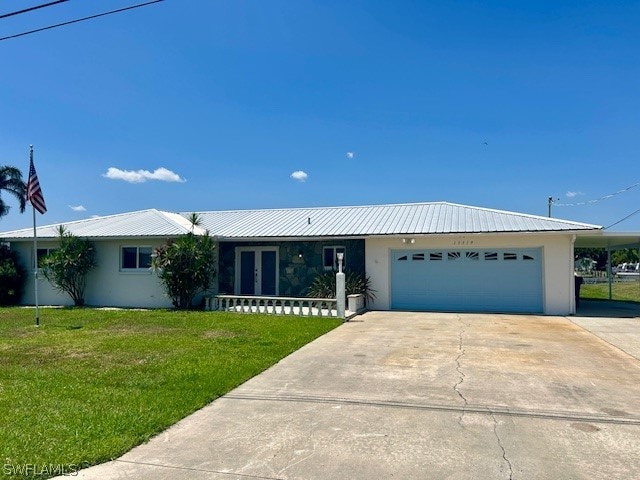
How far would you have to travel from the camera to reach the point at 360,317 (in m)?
14.4

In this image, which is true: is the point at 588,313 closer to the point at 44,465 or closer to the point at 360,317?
the point at 360,317

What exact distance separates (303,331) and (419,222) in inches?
303

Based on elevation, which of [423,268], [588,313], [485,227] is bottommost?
[588,313]

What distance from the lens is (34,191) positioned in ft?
43.5

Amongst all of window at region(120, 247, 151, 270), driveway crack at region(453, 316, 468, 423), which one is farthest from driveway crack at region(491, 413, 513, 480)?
window at region(120, 247, 151, 270)

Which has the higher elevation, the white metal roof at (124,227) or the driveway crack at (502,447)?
the white metal roof at (124,227)

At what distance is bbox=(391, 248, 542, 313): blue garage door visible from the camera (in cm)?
1521

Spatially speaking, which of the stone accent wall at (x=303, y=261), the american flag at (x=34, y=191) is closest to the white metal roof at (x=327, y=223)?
the stone accent wall at (x=303, y=261)

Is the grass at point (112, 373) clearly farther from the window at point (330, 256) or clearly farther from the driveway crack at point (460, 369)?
the window at point (330, 256)

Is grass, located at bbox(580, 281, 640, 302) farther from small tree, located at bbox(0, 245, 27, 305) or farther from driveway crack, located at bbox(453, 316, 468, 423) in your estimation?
small tree, located at bbox(0, 245, 27, 305)

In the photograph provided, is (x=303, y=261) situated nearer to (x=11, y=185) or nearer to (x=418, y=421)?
(x=418, y=421)

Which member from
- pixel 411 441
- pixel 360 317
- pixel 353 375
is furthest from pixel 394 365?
pixel 360 317

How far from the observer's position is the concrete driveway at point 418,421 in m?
3.98

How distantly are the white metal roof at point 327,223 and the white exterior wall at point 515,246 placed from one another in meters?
0.36
